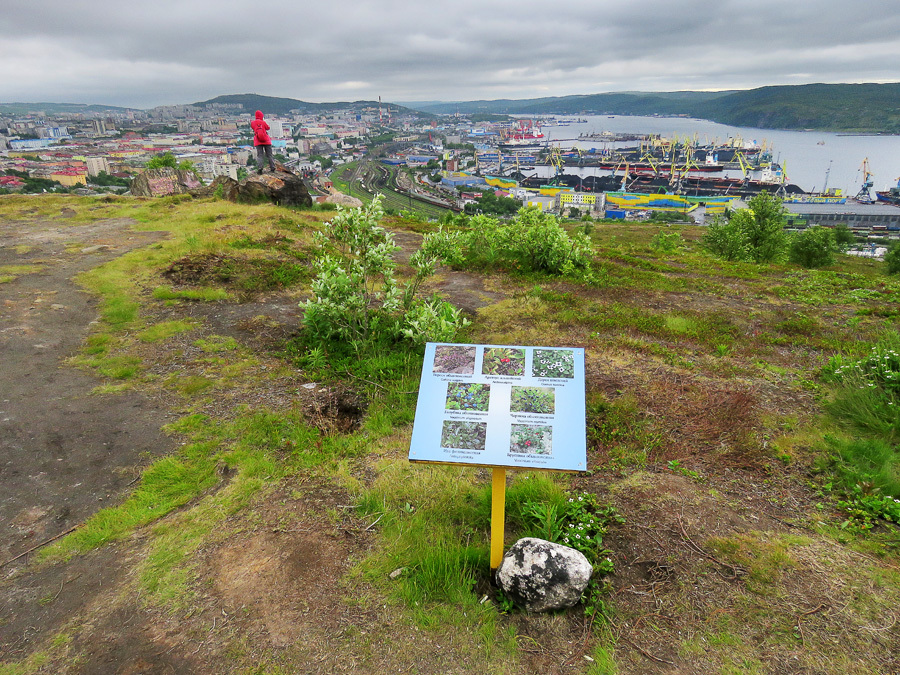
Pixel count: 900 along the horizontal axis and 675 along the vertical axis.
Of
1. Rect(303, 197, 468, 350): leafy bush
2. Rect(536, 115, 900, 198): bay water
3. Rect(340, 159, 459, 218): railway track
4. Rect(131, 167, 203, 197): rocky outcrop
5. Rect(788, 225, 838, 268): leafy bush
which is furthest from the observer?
Rect(536, 115, 900, 198): bay water

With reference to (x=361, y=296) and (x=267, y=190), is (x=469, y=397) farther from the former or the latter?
(x=267, y=190)

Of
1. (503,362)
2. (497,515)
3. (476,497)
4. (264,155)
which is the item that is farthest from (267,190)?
(497,515)

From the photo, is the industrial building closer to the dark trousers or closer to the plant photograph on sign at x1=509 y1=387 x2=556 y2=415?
the dark trousers

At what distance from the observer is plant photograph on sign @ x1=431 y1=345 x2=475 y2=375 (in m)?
3.63

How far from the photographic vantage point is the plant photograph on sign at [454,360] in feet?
11.9

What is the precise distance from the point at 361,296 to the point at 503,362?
163 inches

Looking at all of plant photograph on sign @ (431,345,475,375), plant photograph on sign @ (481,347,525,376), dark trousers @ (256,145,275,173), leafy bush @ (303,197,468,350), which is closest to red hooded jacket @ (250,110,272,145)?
dark trousers @ (256,145,275,173)

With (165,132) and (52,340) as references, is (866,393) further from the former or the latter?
(165,132)

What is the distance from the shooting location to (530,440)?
10.6 ft

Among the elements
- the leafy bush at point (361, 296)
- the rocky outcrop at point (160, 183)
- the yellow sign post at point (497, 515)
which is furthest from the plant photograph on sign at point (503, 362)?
the rocky outcrop at point (160, 183)

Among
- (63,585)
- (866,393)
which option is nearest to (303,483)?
(63,585)

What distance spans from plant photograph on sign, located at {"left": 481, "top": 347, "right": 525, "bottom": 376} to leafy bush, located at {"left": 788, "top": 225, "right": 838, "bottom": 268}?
26.5 metres

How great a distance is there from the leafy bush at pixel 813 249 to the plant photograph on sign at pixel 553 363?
2629 centimetres

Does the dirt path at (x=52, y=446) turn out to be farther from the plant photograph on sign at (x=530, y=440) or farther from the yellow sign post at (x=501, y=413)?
the plant photograph on sign at (x=530, y=440)
